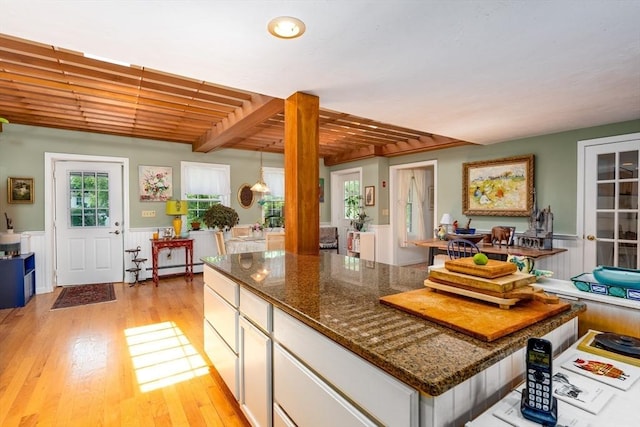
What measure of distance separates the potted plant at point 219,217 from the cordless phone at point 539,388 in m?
5.20

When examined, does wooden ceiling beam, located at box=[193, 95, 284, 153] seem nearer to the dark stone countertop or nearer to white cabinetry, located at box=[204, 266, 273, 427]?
white cabinetry, located at box=[204, 266, 273, 427]

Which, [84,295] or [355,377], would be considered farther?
[84,295]

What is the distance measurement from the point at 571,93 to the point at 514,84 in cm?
65

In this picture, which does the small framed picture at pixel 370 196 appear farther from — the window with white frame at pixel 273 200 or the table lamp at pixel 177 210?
the table lamp at pixel 177 210

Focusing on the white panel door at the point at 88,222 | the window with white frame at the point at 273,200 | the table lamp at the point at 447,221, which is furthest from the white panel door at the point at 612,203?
the white panel door at the point at 88,222

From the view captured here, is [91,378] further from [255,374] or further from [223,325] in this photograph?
[255,374]

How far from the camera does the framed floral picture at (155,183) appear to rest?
5355 millimetres

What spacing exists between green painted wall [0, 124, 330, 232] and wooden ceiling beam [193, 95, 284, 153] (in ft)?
2.87

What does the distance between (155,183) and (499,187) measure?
5482mm

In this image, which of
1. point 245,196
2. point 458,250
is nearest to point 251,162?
point 245,196

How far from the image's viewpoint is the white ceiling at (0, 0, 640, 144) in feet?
4.85

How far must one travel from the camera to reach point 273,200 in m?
6.69

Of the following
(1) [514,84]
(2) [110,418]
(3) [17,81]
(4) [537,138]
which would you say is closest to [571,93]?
(1) [514,84]

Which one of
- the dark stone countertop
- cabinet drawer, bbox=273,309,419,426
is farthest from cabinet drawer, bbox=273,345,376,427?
the dark stone countertop
